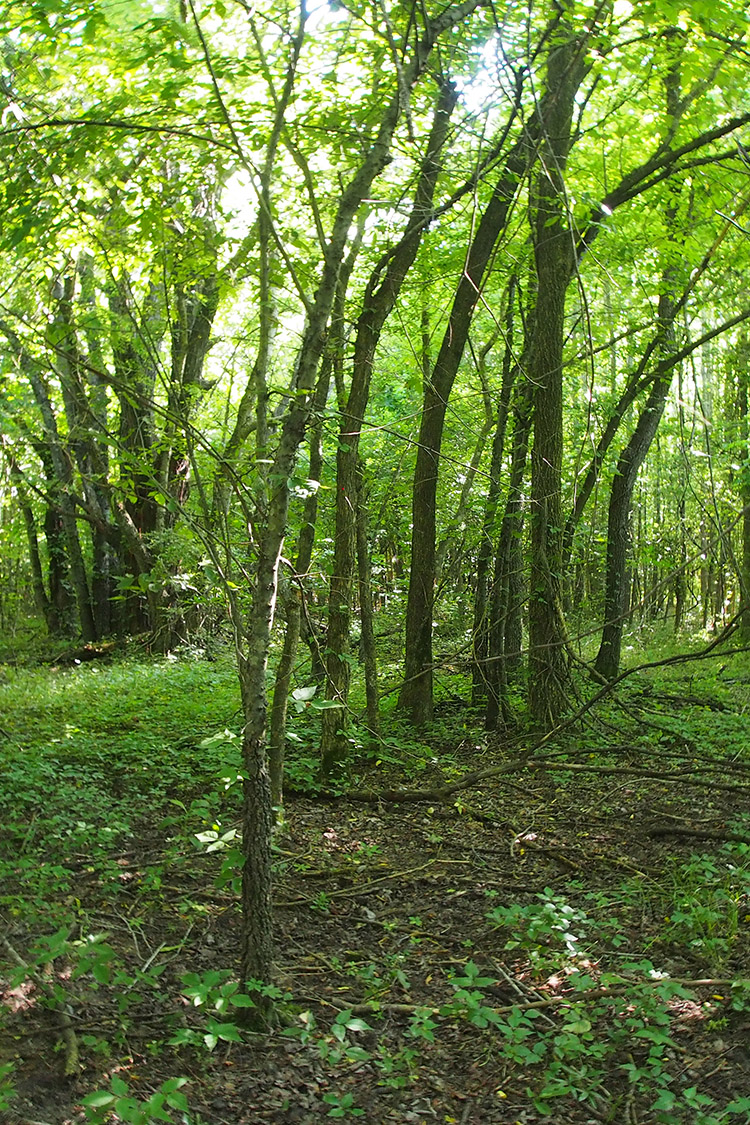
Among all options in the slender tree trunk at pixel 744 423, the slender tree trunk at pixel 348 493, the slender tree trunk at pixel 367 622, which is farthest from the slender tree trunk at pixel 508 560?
the slender tree trunk at pixel 744 423

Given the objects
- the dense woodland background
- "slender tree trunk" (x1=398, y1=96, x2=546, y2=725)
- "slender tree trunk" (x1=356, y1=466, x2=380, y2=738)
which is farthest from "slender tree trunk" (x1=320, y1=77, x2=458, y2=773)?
"slender tree trunk" (x1=398, y1=96, x2=546, y2=725)

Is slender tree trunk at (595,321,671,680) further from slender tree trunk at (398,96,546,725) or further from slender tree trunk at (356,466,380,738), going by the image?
slender tree trunk at (356,466,380,738)

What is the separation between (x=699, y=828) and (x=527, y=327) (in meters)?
4.85

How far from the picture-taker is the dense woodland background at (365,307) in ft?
11.6

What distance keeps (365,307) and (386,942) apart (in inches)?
181

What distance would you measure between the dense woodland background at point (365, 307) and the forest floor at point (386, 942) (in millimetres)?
436

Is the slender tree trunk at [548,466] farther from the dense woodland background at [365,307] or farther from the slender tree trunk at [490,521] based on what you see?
the slender tree trunk at [490,521]

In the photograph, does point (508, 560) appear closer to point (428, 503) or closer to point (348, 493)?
point (428, 503)

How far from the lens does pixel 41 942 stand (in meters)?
3.44

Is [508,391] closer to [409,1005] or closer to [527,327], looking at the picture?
[527,327]

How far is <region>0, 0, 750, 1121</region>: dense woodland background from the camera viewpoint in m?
3.54

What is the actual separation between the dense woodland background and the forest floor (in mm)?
436

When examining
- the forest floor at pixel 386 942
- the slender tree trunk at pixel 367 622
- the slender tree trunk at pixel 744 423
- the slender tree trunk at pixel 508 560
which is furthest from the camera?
the slender tree trunk at pixel 744 423

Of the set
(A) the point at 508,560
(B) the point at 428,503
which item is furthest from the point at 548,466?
(B) the point at 428,503
